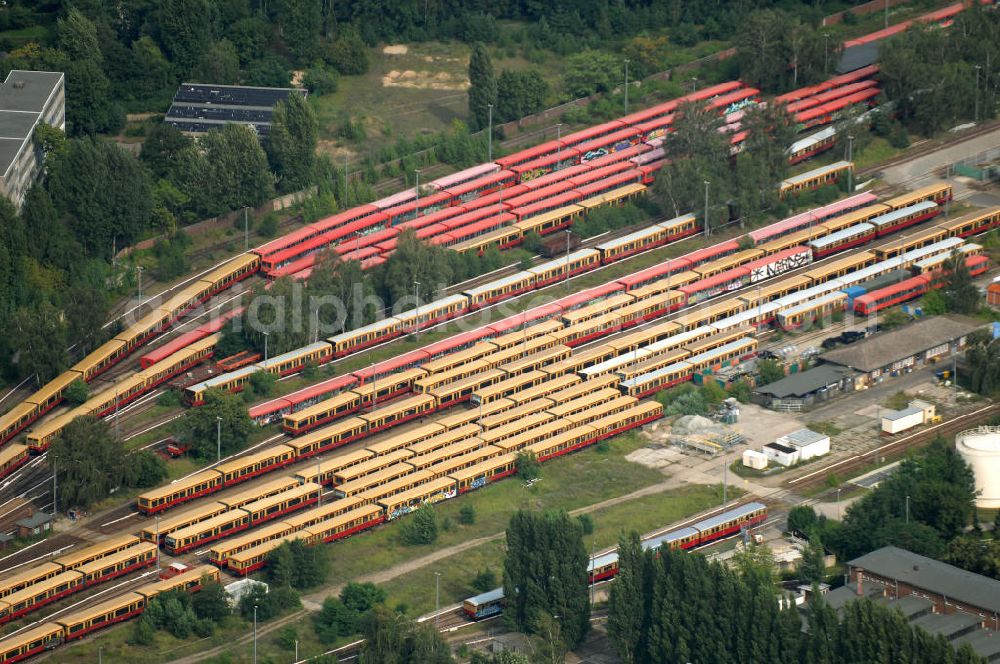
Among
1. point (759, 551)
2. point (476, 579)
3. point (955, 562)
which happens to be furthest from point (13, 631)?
point (955, 562)

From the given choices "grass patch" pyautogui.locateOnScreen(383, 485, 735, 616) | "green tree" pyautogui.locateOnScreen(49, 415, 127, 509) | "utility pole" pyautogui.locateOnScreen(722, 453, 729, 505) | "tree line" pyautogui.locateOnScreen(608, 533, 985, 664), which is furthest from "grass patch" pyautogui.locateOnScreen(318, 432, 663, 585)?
"tree line" pyautogui.locateOnScreen(608, 533, 985, 664)

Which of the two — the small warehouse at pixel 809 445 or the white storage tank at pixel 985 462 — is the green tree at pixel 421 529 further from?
the white storage tank at pixel 985 462

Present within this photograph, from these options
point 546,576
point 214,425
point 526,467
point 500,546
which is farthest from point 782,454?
point 214,425

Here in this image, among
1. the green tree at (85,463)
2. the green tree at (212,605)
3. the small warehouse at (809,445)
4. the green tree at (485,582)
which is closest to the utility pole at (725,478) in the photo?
the small warehouse at (809,445)

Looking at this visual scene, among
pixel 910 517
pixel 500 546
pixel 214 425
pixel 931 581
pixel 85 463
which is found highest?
pixel 85 463

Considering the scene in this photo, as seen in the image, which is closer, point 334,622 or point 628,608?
point 628,608

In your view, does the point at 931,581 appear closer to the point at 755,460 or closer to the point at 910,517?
the point at 910,517
